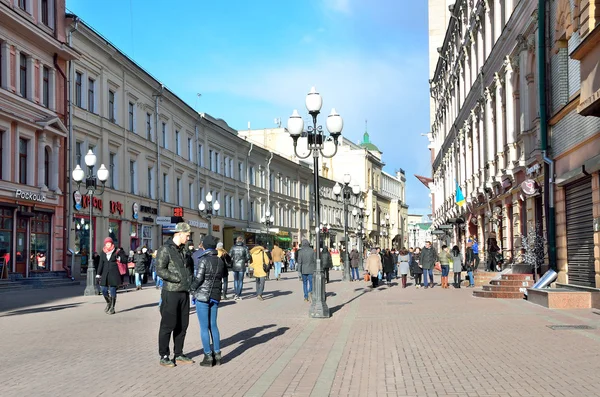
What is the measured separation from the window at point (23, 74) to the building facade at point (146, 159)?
336 centimetres

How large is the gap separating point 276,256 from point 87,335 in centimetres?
2025

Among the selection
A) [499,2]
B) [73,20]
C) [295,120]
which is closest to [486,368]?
[295,120]

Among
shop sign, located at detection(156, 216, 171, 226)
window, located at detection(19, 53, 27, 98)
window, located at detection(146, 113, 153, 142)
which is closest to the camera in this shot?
window, located at detection(19, 53, 27, 98)

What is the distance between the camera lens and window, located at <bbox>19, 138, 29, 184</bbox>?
30.5 metres

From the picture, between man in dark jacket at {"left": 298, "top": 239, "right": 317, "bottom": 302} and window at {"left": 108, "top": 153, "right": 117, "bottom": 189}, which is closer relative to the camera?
man in dark jacket at {"left": 298, "top": 239, "right": 317, "bottom": 302}

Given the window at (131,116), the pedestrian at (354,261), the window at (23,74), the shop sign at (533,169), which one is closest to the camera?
the shop sign at (533,169)

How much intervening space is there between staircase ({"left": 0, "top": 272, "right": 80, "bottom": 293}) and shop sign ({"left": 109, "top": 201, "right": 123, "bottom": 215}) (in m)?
5.66

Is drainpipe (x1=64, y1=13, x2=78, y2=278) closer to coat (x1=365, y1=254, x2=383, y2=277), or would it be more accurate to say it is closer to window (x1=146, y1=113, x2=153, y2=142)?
window (x1=146, y1=113, x2=153, y2=142)

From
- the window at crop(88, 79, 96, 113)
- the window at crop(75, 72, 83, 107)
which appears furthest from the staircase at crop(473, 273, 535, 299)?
the window at crop(88, 79, 96, 113)

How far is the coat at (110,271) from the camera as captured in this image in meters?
16.2

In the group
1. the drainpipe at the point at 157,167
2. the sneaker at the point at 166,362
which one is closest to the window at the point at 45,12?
the drainpipe at the point at 157,167

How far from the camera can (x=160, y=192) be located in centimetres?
4484

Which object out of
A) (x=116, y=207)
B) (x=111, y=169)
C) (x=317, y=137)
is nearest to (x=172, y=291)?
(x=317, y=137)

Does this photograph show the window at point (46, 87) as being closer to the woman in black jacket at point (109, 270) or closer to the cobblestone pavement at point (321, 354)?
the cobblestone pavement at point (321, 354)
